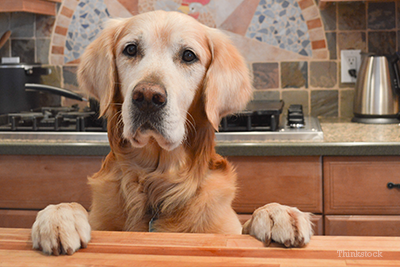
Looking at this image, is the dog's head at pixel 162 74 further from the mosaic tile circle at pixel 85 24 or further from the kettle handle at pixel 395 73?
the mosaic tile circle at pixel 85 24

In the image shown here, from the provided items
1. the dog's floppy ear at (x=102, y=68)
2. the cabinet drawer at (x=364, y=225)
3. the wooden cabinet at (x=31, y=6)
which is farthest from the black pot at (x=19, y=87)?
the cabinet drawer at (x=364, y=225)

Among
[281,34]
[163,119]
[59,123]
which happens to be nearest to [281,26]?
[281,34]

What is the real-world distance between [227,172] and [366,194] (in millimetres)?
727

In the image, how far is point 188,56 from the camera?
43.6 inches

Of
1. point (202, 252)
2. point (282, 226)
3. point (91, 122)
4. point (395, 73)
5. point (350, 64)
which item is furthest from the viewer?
point (350, 64)

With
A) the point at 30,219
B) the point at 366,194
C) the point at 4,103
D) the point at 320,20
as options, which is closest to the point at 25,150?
the point at 30,219

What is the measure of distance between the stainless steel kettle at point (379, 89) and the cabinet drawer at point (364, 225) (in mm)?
565

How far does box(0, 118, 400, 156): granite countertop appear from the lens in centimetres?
158

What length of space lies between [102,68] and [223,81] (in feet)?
1.08

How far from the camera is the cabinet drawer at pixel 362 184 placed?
1.61m

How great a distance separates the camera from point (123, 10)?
233cm

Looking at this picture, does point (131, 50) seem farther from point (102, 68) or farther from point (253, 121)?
point (253, 121)

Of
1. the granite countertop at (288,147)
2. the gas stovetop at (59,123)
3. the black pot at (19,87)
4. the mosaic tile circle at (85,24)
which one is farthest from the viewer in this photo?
the mosaic tile circle at (85,24)

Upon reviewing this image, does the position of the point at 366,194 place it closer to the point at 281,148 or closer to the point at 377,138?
the point at 377,138
